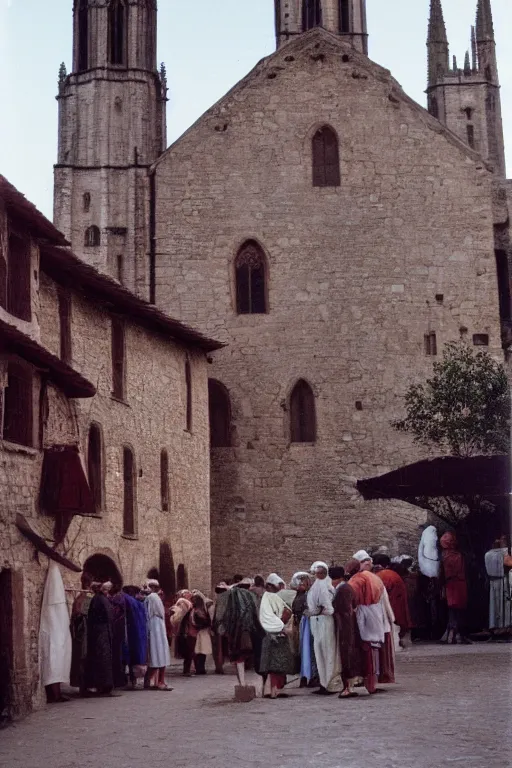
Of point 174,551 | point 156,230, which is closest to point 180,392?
point 174,551

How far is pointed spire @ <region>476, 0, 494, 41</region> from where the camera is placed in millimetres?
53125

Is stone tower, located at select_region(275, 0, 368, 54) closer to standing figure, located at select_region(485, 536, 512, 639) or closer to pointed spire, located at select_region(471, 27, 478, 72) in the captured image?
pointed spire, located at select_region(471, 27, 478, 72)

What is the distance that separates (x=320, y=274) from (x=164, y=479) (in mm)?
7883

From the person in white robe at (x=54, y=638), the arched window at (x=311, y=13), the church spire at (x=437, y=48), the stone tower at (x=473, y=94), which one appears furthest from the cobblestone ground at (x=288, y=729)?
the arched window at (x=311, y=13)

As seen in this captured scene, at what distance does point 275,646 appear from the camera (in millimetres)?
16109

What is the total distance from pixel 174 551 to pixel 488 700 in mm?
14207

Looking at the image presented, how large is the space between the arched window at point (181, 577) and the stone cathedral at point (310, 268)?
3836 mm

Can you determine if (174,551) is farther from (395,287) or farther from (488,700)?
(488,700)

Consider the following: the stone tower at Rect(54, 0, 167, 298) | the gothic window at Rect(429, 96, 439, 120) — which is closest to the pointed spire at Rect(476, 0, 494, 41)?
the gothic window at Rect(429, 96, 439, 120)

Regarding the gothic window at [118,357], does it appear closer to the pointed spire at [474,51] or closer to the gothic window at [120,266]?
the gothic window at [120,266]

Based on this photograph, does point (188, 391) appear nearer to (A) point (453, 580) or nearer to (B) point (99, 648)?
(A) point (453, 580)

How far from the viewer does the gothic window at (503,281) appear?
33.8 metres

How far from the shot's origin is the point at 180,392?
93.9 ft

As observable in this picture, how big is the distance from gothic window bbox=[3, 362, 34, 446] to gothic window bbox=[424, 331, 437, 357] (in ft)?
54.4
